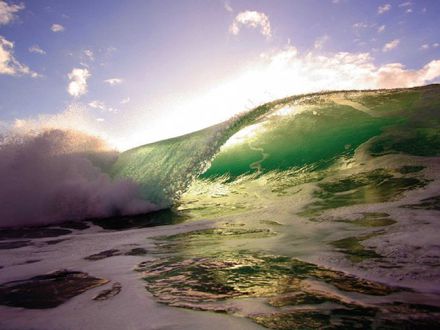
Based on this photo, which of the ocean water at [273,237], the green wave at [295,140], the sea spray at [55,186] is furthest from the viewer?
A: the green wave at [295,140]

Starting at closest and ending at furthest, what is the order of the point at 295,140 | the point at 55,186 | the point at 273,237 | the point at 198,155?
the point at 273,237, the point at 55,186, the point at 198,155, the point at 295,140

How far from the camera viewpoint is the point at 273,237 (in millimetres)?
3990

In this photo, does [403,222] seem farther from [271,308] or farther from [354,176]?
[354,176]

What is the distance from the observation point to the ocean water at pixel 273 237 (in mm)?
1977

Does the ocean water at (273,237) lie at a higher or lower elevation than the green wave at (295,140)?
lower

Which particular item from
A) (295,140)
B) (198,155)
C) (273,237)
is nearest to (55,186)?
(198,155)

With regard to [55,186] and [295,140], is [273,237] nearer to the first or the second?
[55,186]

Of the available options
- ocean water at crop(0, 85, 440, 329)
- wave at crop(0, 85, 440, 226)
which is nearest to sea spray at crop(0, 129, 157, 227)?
wave at crop(0, 85, 440, 226)

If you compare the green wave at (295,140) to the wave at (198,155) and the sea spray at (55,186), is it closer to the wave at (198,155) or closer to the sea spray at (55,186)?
the wave at (198,155)

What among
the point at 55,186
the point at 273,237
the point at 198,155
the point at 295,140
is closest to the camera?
the point at 273,237

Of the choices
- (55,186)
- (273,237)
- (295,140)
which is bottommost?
(273,237)

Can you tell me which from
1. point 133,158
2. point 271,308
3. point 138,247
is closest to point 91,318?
point 271,308

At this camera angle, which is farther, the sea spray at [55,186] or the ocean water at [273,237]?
the sea spray at [55,186]

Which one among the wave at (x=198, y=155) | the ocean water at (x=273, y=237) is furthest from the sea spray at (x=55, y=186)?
the ocean water at (x=273, y=237)
